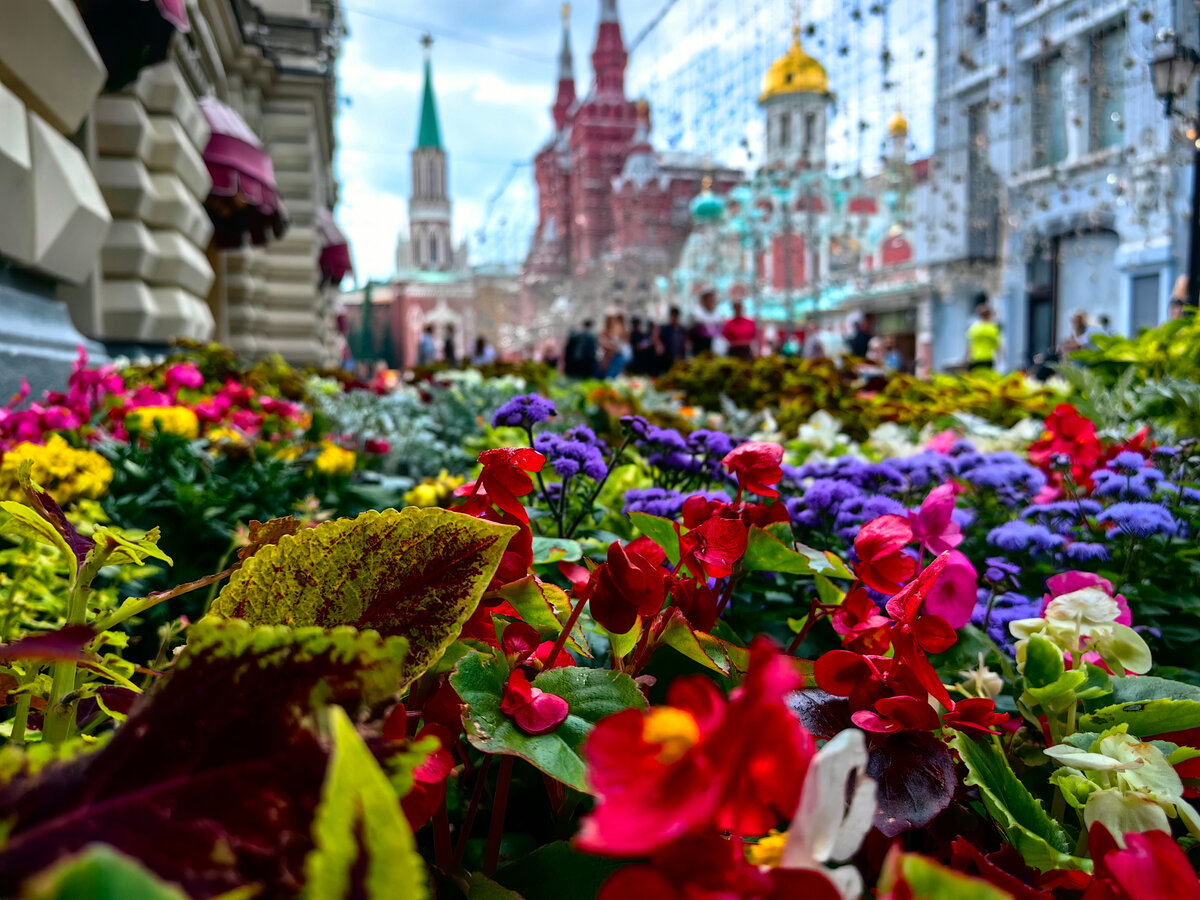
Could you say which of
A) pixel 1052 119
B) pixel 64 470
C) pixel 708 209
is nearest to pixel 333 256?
pixel 64 470

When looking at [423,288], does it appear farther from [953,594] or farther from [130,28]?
[953,594]

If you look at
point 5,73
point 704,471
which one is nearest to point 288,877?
point 704,471

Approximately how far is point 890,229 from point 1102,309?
40.3 ft

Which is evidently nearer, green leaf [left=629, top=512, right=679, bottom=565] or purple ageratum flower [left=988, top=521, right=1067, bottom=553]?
green leaf [left=629, top=512, right=679, bottom=565]

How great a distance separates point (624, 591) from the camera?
0.54 meters

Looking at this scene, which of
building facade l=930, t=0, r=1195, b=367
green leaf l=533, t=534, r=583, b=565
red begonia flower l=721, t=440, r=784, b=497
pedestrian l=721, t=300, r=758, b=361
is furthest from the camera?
building facade l=930, t=0, r=1195, b=367

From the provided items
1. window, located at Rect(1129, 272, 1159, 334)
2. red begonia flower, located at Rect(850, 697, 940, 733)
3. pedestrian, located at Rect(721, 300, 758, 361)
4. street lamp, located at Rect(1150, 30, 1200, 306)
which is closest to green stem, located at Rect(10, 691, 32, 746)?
red begonia flower, located at Rect(850, 697, 940, 733)

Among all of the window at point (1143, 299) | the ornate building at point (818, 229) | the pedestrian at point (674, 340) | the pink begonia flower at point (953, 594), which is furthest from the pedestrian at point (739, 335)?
the ornate building at point (818, 229)

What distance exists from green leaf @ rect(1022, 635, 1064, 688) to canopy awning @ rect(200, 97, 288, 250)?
776 cm

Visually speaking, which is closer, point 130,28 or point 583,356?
point 130,28

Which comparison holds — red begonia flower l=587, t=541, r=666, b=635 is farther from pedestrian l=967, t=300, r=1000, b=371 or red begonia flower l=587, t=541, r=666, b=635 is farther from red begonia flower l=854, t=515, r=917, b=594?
pedestrian l=967, t=300, r=1000, b=371

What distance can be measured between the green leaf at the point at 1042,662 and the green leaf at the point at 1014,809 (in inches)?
5.3

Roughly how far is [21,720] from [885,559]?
21.8 inches

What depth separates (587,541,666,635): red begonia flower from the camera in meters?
0.54
